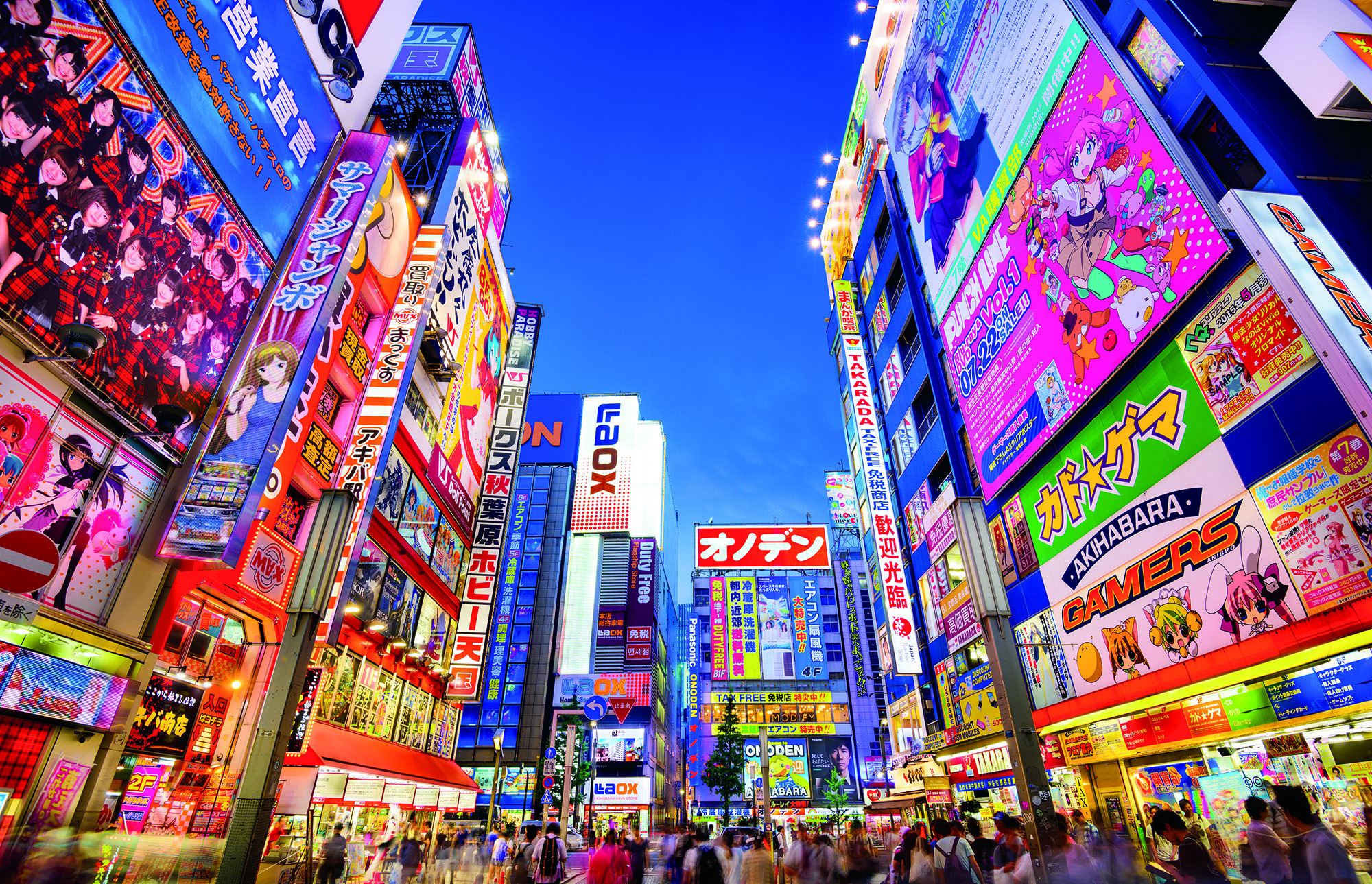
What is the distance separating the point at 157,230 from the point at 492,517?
19.0 metres

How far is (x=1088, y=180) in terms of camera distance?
12.6 meters

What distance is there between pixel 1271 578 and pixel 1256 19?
10.2 metres

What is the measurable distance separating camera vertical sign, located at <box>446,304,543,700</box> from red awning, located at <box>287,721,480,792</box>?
8.95 ft

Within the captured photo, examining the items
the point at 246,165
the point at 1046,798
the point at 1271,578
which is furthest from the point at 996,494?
the point at 246,165

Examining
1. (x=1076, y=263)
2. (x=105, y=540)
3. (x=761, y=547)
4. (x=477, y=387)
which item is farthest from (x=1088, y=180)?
(x=477, y=387)

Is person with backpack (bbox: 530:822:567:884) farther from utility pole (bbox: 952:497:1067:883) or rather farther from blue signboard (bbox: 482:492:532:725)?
blue signboard (bbox: 482:492:532:725)

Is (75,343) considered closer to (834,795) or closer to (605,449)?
(605,449)

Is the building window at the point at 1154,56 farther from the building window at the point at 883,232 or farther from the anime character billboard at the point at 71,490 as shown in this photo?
the building window at the point at 883,232

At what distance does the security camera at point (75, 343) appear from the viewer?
755cm

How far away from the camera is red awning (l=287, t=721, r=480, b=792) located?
13.9 metres

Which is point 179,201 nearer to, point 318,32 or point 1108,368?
point 318,32

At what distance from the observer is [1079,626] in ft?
47.4

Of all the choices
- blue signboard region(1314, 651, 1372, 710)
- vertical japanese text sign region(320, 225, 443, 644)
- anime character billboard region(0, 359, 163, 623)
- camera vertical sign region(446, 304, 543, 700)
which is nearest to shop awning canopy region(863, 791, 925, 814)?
camera vertical sign region(446, 304, 543, 700)

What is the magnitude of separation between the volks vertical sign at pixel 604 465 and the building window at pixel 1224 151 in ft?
167
